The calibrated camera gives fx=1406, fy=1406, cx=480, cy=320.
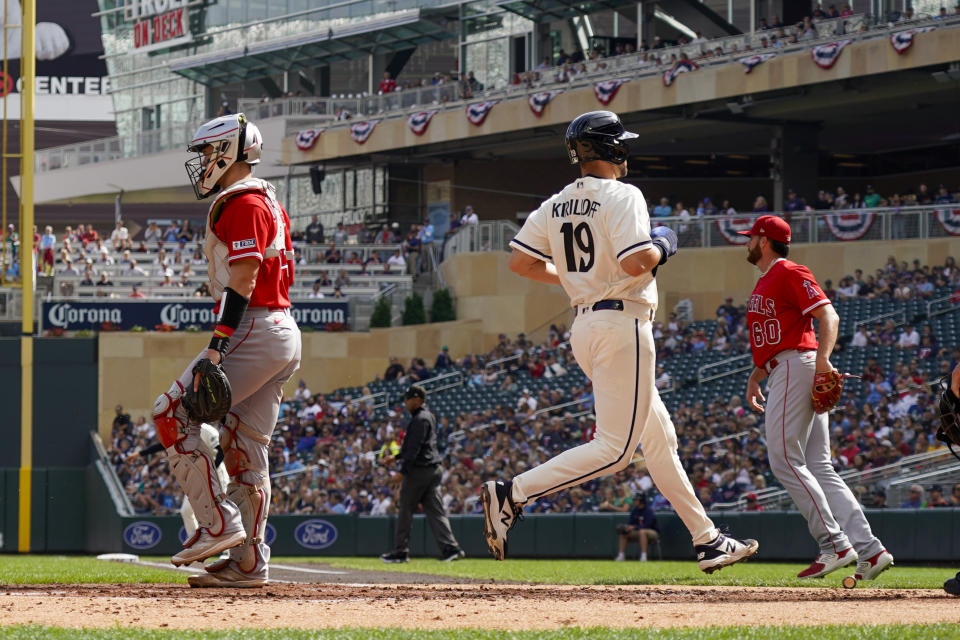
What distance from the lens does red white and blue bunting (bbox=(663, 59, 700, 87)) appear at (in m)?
32.1

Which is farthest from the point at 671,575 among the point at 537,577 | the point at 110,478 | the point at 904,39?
the point at 904,39

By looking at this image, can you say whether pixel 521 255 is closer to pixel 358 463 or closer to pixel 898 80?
pixel 358 463

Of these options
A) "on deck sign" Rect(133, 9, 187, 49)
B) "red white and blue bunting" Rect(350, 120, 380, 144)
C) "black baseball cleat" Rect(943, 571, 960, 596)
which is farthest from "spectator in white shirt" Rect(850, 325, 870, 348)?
"on deck sign" Rect(133, 9, 187, 49)

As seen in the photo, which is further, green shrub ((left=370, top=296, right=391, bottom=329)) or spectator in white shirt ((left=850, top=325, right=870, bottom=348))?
green shrub ((left=370, top=296, right=391, bottom=329))

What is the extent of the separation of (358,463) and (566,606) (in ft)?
56.3

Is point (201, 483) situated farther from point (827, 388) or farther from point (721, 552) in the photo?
point (827, 388)

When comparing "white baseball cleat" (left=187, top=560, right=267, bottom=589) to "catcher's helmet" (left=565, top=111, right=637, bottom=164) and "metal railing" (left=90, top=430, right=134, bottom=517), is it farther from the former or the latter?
"metal railing" (left=90, top=430, right=134, bottom=517)

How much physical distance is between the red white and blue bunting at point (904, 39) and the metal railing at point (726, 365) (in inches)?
339

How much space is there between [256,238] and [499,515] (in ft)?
5.89

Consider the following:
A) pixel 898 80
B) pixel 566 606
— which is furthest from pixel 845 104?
pixel 566 606

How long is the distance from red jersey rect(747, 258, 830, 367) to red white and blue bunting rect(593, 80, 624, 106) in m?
25.7

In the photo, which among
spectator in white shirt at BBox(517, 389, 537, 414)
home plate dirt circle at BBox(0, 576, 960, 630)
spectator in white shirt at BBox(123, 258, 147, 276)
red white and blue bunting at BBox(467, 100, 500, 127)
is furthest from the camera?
red white and blue bunting at BBox(467, 100, 500, 127)

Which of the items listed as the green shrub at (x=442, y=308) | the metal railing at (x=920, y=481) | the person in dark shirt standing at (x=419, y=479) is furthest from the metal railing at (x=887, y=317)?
the green shrub at (x=442, y=308)

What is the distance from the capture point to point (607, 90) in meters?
33.4
